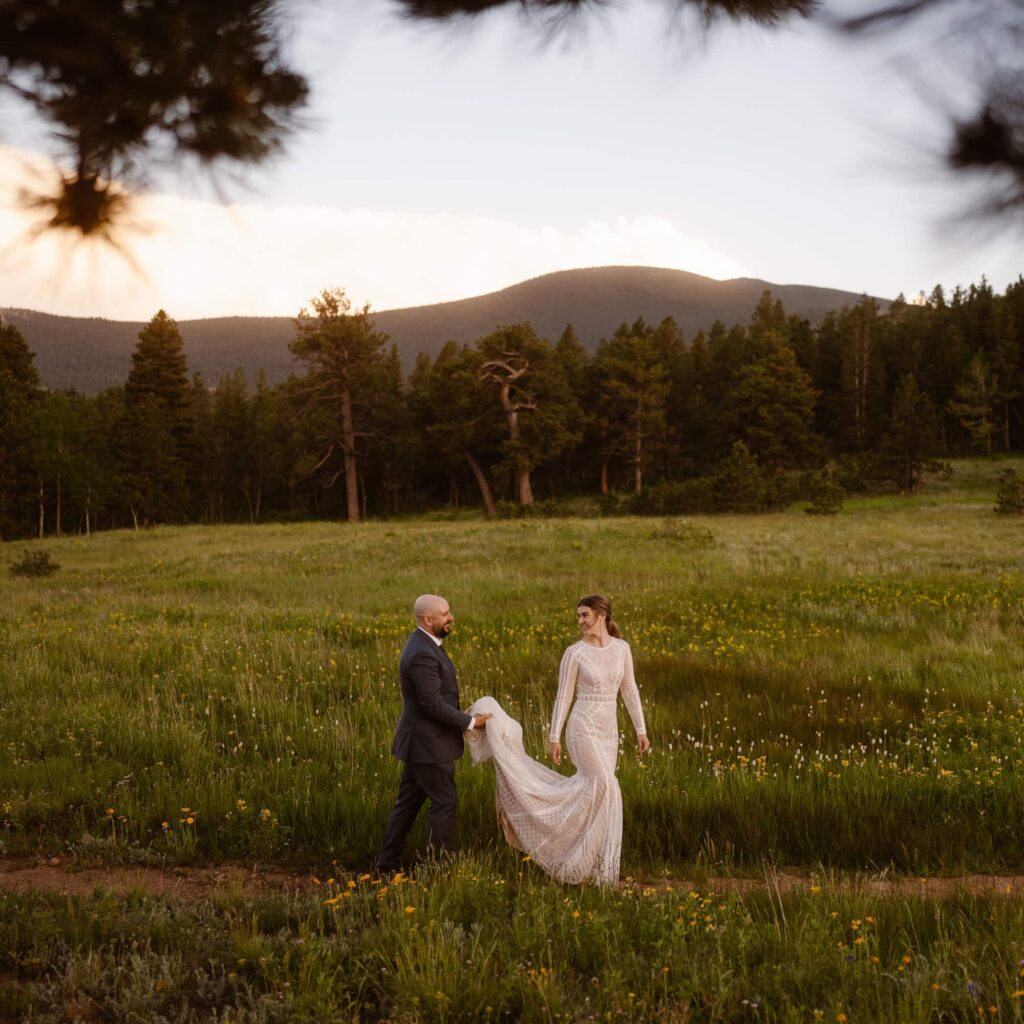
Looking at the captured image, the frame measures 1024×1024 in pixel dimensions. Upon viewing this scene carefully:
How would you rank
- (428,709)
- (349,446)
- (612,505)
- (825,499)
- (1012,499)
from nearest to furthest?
(428,709)
(1012,499)
(825,499)
(612,505)
(349,446)

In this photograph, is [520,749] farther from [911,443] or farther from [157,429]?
[157,429]

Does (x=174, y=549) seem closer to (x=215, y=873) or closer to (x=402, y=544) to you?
(x=402, y=544)

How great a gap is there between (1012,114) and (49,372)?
8441 inches

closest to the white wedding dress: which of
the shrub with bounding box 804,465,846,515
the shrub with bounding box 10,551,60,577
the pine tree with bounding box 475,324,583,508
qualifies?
the shrub with bounding box 10,551,60,577

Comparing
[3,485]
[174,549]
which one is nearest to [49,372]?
[3,485]

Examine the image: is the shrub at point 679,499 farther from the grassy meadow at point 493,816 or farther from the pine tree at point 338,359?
the grassy meadow at point 493,816

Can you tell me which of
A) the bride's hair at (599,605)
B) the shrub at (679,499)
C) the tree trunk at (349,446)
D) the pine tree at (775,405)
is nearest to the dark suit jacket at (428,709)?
the bride's hair at (599,605)

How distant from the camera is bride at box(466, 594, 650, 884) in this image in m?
5.02

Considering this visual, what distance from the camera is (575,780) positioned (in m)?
5.24

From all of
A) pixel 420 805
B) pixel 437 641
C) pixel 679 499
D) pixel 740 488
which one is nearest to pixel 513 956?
pixel 420 805

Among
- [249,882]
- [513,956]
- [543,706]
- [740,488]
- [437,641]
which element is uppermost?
[740,488]

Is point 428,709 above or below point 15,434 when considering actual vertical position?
below

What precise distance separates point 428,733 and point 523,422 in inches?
1958

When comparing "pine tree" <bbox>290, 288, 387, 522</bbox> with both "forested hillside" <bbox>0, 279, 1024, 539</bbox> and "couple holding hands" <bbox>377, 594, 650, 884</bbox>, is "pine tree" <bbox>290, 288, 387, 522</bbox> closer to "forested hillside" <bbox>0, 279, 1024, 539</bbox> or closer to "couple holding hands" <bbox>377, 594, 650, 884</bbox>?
"forested hillside" <bbox>0, 279, 1024, 539</bbox>
